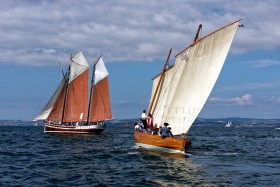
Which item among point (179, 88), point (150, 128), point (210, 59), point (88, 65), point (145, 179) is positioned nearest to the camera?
point (145, 179)

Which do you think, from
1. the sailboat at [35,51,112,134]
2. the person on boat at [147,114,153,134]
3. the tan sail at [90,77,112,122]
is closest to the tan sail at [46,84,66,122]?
the sailboat at [35,51,112,134]

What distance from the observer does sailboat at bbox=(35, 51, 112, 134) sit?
297 ft

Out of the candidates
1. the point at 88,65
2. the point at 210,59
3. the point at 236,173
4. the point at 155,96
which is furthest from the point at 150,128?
the point at 88,65

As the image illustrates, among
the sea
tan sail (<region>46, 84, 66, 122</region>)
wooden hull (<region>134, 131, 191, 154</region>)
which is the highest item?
tan sail (<region>46, 84, 66, 122</region>)

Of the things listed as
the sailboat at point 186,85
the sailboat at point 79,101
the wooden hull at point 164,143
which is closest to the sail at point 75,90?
the sailboat at point 79,101

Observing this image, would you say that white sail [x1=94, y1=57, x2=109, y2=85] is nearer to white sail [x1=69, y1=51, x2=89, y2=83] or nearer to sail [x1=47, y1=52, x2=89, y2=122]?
sail [x1=47, y1=52, x2=89, y2=122]

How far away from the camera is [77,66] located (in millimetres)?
90875

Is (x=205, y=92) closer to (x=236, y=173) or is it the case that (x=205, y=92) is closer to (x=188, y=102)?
(x=188, y=102)

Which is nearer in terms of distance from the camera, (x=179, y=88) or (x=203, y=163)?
(x=203, y=163)

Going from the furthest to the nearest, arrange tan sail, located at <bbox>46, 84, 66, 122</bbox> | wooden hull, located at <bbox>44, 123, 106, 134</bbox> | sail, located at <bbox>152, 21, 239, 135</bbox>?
wooden hull, located at <bbox>44, 123, 106, 134</bbox> < tan sail, located at <bbox>46, 84, 66, 122</bbox> < sail, located at <bbox>152, 21, 239, 135</bbox>

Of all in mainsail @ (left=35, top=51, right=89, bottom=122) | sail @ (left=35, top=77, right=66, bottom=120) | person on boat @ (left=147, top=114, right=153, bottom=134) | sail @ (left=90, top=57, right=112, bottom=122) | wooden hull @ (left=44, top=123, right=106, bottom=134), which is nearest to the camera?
person on boat @ (left=147, top=114, right=153, bottom=134)

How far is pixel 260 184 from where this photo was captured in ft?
87.6

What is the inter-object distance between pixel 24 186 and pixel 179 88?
22.0 m

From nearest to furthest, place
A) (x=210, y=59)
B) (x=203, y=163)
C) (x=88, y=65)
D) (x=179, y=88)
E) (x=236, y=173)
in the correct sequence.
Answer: (x=236, y=173)
(x=203, y=163)
(x=210, y=59)
(x=179, y=88)
(x=88, y=65)
